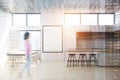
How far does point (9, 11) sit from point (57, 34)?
91.0 inches

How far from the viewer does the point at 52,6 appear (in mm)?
9453

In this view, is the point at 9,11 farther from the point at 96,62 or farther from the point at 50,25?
the point at 96,62

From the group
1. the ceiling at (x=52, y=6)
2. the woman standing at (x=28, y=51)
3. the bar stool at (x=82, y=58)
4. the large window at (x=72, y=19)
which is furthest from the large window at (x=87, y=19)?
the woman standing at (x=28, y=51)

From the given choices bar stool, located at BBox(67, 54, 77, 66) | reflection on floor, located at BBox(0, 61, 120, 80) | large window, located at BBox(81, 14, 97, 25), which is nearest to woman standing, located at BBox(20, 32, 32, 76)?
reflection on floor, located at BBox(0, 61, 120, 80)

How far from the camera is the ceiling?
8039 millimetres

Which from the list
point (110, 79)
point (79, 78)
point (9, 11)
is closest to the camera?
point (110, 79)

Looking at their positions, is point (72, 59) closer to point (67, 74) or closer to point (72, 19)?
point (72, 19)

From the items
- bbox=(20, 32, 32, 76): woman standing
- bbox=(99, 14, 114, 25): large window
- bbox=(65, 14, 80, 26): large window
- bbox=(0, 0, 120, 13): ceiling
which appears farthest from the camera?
bbox=(65, 14, 80, 26): large window

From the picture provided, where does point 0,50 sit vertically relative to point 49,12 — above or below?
below

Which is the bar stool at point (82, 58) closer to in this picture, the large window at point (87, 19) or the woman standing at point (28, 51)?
the large window at point (87, 19)

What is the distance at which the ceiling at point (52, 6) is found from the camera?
8039 mm

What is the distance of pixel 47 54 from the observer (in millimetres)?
10695

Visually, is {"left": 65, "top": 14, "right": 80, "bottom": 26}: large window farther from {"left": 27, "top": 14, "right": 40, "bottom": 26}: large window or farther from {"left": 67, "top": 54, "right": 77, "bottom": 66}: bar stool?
{"left": 67, "top": 54, "right": 77, "bottom": 66}: bar stool

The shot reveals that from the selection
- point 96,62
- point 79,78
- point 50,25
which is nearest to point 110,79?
point 79,78
